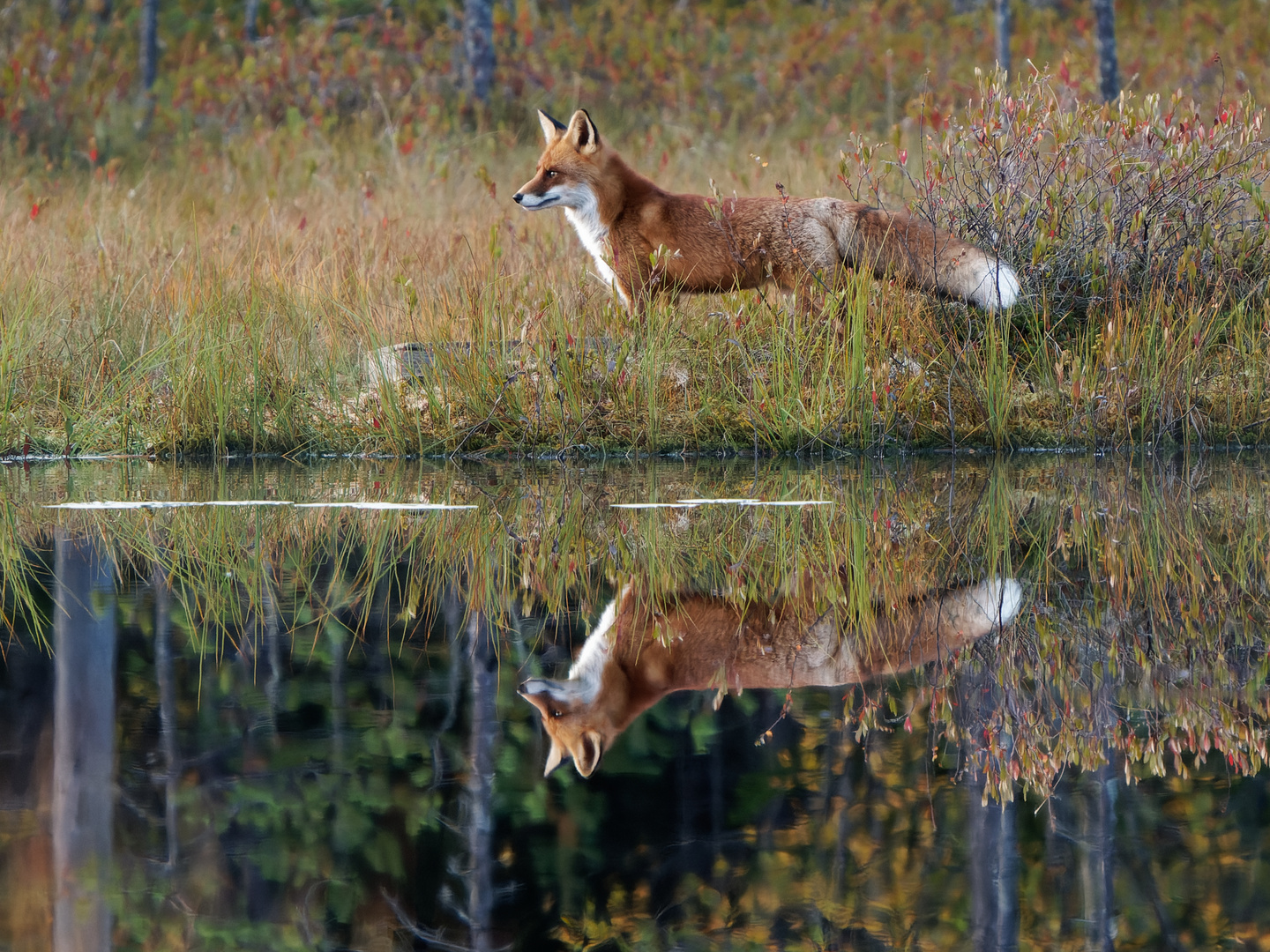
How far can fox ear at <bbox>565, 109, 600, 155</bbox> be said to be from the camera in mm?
8266

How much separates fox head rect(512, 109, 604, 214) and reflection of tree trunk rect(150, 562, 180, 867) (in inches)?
154

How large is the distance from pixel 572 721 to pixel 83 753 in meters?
1.07

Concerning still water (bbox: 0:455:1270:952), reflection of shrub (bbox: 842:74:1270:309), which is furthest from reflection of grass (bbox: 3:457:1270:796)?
reflection of shrub (bbox: 842:74:1270:309)

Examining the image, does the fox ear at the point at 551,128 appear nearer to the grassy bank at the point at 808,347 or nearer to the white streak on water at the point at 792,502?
the grassy bank at the point at 808,347

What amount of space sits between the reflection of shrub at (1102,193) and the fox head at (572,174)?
4.83ft

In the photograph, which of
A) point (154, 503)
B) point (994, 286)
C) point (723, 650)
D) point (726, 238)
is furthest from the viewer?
point (726, 238)

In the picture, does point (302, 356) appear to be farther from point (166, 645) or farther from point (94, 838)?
point (94, 838)

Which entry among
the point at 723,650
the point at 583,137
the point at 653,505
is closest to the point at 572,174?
the point at 583,137

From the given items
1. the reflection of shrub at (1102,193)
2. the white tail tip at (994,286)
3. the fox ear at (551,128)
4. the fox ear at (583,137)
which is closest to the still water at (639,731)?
the white tail tip at (994,286)

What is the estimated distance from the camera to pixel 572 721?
3.26 metres

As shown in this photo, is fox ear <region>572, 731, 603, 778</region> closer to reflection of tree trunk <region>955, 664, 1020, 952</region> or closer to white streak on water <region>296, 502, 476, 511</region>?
reflection of tree trunk <region>955, 664, 1020, 952</region>

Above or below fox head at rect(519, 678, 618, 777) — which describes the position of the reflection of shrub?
above

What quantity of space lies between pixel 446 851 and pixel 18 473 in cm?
619

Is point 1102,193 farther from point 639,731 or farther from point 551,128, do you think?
point 639,731
